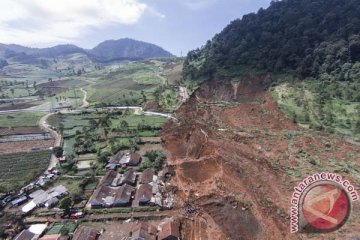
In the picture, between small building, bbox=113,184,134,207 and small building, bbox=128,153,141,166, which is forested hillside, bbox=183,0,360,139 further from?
small building, bbox=113,184,134,207

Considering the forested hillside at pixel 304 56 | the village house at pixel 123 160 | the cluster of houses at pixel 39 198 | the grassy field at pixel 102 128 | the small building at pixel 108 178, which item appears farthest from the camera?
the grassy field at pixel 102 128

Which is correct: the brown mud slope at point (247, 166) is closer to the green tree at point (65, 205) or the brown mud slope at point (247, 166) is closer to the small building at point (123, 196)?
the small building at point (123, 196)

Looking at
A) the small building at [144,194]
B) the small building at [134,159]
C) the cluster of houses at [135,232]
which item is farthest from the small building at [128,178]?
the cluster of houses at [135,232]

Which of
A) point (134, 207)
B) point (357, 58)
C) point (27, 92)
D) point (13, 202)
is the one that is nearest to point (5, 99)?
point (27, 92)

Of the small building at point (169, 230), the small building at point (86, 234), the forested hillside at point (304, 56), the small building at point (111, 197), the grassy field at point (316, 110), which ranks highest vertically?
the forested hillside at point (304, 56)

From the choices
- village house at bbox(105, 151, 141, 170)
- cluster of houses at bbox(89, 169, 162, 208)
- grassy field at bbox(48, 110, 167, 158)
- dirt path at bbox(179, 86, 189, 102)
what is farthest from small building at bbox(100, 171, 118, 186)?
dirt path at bbox(179, 86, 189, 102)

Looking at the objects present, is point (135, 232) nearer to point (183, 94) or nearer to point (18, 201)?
point (18, 201)
